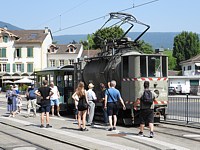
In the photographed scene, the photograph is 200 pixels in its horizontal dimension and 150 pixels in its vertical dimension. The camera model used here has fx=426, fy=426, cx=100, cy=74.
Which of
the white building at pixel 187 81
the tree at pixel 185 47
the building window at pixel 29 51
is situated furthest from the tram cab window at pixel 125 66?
the tree at pixel 185 47

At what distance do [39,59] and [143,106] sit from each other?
73877mm

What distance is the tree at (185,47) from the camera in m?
116

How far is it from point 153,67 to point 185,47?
10167cm

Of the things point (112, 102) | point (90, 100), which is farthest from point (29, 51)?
point (112, 102)

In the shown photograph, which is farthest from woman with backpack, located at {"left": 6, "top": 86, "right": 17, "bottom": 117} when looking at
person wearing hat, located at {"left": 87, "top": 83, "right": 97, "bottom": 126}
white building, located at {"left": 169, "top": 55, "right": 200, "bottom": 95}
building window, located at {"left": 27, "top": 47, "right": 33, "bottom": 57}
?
building window, located at {"left": 27, "top": 47, "right": 33, "bottom": 57}

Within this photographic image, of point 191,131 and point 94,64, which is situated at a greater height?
point 94,64

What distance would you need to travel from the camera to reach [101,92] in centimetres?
1864

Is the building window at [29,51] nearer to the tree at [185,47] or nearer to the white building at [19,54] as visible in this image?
the white building at [19,54]

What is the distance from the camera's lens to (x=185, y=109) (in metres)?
19.4

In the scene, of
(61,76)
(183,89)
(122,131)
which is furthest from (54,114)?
(183,89)

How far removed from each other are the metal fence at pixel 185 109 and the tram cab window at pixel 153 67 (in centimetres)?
253

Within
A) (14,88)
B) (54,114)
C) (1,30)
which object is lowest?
(54,114)

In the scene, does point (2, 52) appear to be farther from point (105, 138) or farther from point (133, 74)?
point (105, 138)

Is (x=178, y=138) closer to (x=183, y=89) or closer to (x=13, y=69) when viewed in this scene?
(x=183, y=89)
